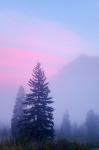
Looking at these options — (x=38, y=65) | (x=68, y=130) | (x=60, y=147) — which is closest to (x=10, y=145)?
(x=60, y=147)

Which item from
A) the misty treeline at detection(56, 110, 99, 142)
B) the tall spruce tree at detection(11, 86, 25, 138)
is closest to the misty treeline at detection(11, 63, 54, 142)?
the tall spruce tree at detection(11, 86, 25, 138)

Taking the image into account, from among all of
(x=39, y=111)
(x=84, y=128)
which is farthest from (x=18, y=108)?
(x=84, y=128)

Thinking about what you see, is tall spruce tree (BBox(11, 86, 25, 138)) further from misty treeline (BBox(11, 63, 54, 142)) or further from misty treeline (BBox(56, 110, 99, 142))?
misty treeline (BBox(56, 110, 99, 142))

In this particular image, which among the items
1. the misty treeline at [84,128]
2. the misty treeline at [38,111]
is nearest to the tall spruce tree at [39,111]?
the misty treeline at [38,111]

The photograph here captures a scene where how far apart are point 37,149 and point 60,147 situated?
101cm

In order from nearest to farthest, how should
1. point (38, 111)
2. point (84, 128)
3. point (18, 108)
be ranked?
point (38, 111), point (18, 108), point (84, 128)

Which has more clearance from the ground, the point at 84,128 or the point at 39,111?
the point at 84,128

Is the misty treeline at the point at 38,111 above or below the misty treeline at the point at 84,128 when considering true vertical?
below

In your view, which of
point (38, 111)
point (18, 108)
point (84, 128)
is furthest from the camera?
point (84, 128)

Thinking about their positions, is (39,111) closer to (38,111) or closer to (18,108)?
(38,111)

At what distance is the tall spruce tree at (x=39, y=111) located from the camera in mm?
42406

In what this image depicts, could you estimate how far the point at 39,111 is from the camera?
43531mm

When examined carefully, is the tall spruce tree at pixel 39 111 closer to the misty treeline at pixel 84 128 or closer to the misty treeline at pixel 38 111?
the misty treeline at pixel 38 111

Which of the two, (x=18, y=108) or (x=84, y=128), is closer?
(x=18, y=108)
